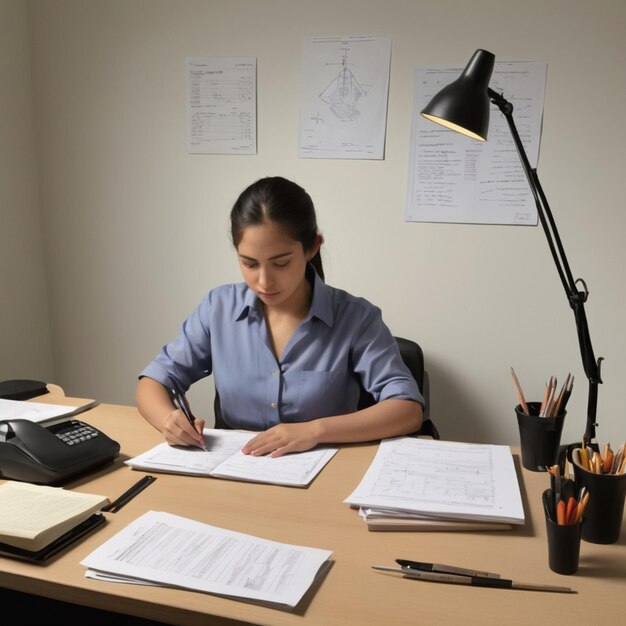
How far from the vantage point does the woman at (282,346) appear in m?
1.43

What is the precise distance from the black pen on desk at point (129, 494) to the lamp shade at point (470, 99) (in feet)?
2.95

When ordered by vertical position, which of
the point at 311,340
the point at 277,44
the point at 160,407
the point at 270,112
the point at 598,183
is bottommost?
the point at 160,407

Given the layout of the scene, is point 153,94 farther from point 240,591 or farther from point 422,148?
point 240,591

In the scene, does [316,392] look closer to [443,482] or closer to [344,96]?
[443,482]

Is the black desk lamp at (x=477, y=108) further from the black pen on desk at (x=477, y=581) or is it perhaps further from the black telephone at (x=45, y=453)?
the black telephone at (x=45, y=453)

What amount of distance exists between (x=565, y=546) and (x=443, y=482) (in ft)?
0.92

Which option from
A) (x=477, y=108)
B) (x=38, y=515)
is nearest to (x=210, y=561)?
(x=38, y=515)

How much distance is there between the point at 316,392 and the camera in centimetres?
152

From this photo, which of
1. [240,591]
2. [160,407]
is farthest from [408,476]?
[160,407]

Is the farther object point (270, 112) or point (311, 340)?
point (270, 112)

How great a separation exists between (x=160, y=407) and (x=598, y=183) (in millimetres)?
1650

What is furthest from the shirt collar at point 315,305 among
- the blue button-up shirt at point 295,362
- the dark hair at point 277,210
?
the dark hair at point 277,210

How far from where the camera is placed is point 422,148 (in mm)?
2254

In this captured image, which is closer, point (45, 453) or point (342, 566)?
point (342, 566)
